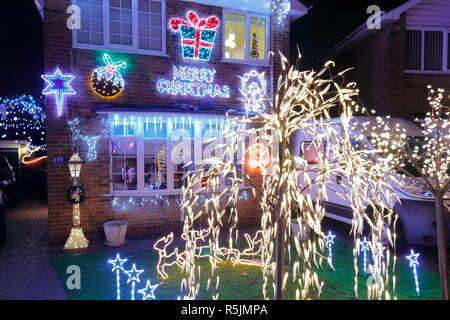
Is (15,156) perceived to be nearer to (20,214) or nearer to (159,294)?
(20,214)

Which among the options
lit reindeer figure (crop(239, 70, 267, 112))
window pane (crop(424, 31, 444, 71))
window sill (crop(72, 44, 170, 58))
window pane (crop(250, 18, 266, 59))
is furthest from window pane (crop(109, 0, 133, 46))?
window pane (crop(424, 31, 444, 71))

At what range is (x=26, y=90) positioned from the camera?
2008 cm

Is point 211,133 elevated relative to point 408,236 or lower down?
elevated

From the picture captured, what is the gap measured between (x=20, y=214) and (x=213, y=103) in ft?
25.2

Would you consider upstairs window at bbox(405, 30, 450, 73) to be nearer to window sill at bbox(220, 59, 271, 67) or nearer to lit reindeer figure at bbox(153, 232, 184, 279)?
window sill at bbox(220, 59, 271, 67)

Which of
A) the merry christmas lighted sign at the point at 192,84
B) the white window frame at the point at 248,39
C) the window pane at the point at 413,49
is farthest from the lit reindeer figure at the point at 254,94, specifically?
the window pane at the point at 413,49

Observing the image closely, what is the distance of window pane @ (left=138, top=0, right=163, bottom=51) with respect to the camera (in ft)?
28.8

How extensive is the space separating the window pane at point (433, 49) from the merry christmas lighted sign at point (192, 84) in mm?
7233

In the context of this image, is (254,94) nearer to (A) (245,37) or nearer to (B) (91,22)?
(B) (91,22)

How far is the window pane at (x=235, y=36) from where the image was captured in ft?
31.7

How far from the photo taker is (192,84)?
30.2 ft

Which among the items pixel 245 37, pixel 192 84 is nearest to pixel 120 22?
pixel 192 84

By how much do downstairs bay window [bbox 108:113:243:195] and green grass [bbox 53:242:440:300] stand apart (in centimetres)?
219
